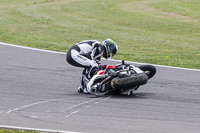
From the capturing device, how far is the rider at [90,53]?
29.9 feet

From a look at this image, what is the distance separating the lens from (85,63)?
9.18 metres

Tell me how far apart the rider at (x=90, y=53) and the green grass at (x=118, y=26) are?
177 inches

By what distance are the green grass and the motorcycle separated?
15.4 ft

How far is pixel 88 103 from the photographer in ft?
26.8

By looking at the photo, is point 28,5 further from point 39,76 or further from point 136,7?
point 39,76

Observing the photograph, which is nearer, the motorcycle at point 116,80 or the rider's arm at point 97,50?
the motorcycle at point 116,80

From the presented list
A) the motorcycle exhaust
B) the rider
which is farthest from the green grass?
the motorcycle exhaust

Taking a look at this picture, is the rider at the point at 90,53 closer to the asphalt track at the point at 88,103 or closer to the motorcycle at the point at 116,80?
the motorcycle at the point at 116,80

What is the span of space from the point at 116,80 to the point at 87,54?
52.0 inches

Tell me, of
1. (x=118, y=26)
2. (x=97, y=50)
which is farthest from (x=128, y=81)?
(x=118, y=26)

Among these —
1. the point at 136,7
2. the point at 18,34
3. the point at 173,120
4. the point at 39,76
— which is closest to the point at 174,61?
the point at 39,76

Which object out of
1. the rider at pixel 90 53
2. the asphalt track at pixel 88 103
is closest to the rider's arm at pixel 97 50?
the rider at pixel 90 53

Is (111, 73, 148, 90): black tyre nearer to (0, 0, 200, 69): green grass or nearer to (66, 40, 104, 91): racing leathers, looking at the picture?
(66, 40, 104, 91): racing leathers

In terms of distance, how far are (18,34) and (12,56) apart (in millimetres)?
5627
